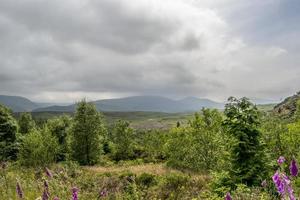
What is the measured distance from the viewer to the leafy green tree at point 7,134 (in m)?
52.8

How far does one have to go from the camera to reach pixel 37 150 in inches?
1657

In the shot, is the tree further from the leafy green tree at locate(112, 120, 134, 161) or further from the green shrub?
the green shrub

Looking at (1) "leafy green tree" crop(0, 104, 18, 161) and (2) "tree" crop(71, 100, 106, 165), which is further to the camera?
(1) "leafy green tree" crop(0, 104, 18, 161)

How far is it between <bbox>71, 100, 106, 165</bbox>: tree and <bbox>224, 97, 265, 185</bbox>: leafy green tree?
38.2 metres

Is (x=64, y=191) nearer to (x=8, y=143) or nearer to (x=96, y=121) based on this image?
(x=96, y=121)

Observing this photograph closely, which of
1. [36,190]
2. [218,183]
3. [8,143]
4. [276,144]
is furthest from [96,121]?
[36,190]

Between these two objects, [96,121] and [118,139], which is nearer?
[96,121]

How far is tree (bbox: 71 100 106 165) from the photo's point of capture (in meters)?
49.8

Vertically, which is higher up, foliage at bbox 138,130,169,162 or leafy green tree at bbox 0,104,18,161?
leafy green tree at bbox 0,104,18,161

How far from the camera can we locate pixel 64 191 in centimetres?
688

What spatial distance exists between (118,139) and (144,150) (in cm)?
731

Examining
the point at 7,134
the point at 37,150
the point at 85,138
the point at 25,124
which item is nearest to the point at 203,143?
the point at 37,150

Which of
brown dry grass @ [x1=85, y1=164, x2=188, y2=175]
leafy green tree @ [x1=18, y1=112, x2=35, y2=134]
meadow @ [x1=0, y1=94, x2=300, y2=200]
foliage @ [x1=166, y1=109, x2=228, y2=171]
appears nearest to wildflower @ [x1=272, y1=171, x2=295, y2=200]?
meadow @ [x1=0, y1=94, x2=300, y2=200]

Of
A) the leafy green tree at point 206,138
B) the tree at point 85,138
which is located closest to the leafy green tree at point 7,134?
the tree at point 85,138
